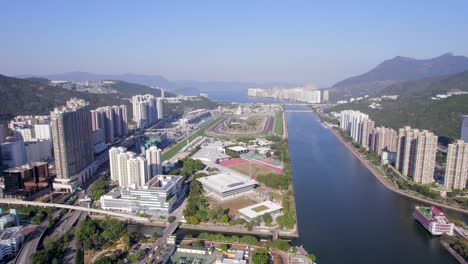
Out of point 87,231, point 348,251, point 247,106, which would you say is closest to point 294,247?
point 348,251

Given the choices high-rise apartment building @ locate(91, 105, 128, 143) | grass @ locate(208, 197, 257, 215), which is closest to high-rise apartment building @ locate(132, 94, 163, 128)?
high-rise apartment building @ locate(91, 105, 128, 143)

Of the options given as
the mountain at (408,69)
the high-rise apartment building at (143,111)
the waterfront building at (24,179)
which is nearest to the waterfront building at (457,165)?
the waterfront building at (24,179)

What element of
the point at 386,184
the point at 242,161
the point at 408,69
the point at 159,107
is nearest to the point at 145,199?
the point at 242,161

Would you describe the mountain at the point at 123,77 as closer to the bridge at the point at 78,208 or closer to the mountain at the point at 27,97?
the mountain at the point at 27,97

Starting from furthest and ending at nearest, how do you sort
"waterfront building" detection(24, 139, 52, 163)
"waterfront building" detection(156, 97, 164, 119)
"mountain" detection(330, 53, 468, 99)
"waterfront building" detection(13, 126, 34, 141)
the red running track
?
"mountain" detection(330, 53, 468, 99), "waterfront building" detection(156, 97, 164, 119), "waterfront building" detection(13, 126, 34, 141), "waterfront building" detection(24, 139, 52, 163), the red running track

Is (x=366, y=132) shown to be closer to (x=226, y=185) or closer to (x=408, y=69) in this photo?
(x=226, y=185)

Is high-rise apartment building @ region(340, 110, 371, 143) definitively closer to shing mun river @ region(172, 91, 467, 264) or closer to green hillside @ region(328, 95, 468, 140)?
green hillside @ region(328, 95, 468, 140)

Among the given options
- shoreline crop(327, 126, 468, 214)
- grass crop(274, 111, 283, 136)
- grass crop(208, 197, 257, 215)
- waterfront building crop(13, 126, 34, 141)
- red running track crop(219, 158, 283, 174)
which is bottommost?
shoreline crop(327, 126, 468, 214)

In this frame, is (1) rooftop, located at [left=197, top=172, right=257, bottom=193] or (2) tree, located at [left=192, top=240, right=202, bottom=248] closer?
(2) tree, located at [left=192, top=240, right=202, bottom=248]
